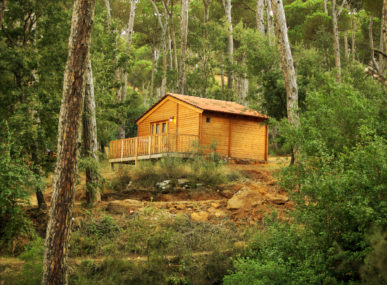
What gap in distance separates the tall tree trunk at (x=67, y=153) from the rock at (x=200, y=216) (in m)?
4.97

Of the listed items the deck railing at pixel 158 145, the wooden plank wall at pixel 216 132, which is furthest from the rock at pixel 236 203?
the wooden plank wall at pixel 216 132

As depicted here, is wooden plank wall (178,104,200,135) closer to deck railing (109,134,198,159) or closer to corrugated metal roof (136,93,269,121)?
corrugated metal roof (136,93,269,121)

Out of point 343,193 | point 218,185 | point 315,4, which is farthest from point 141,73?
point 343,193

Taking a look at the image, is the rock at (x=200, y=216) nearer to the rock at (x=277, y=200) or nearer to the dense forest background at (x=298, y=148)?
the rock at (x=277, y=200)

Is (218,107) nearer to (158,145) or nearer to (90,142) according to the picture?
(158,145)

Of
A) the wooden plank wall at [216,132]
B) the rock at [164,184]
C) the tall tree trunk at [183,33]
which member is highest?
the tall tree trunk at [183,33]

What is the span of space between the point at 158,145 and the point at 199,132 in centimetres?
284

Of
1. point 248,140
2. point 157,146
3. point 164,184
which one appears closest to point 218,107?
point 248,140

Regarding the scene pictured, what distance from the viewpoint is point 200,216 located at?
41.0ft

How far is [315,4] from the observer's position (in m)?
36.4

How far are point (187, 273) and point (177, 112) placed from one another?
45.4 ft

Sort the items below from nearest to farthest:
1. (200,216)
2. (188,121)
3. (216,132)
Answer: (200,216) < (216,132) < (188,121)

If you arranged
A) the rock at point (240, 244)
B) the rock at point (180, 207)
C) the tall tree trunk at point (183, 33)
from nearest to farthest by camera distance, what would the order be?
the rock at point (240, 244)
the rock at point (180, 207)
the tall tree trunk at point (183, 33)

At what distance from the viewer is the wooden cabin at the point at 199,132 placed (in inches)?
775
